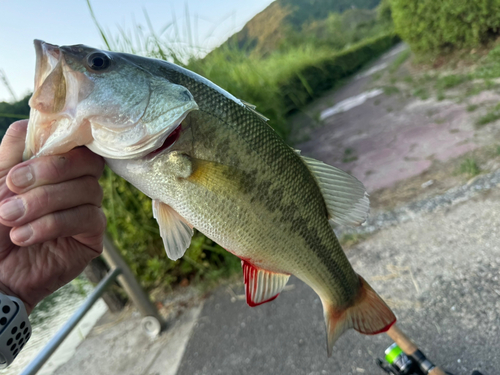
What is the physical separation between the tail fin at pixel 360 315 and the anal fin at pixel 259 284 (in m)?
0.29

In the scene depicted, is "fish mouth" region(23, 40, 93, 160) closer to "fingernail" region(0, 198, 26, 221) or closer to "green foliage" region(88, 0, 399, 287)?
"fingernail" region(0, 198, 26, 221)

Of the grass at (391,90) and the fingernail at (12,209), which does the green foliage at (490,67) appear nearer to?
the grass at (391,90)


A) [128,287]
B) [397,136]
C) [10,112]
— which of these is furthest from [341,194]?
[397,136]

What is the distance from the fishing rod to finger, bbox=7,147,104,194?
59.4 inches

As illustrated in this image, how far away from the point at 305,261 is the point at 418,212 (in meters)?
2.40

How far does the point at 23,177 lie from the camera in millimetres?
1061

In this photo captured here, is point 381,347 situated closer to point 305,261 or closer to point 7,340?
point 305,261

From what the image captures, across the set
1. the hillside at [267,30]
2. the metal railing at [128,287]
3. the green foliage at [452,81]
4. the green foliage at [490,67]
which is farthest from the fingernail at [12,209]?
the green foliage at [452,81]

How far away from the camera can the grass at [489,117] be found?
4488 mm

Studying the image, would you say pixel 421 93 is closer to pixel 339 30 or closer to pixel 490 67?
pixel 490 67

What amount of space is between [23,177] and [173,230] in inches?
19.3

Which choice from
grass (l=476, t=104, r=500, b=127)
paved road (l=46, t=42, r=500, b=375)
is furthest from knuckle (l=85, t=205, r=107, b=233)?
grass (l=476, t=104, r=500, b=127)

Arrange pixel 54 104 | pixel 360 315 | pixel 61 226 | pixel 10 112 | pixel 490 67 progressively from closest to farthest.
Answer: pixel 54 104 → pixel 61 226 → pixel 360 315 → pixel 10 112 → pixel 490 67

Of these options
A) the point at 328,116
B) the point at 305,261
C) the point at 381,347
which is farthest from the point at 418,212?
the point at 328,116
